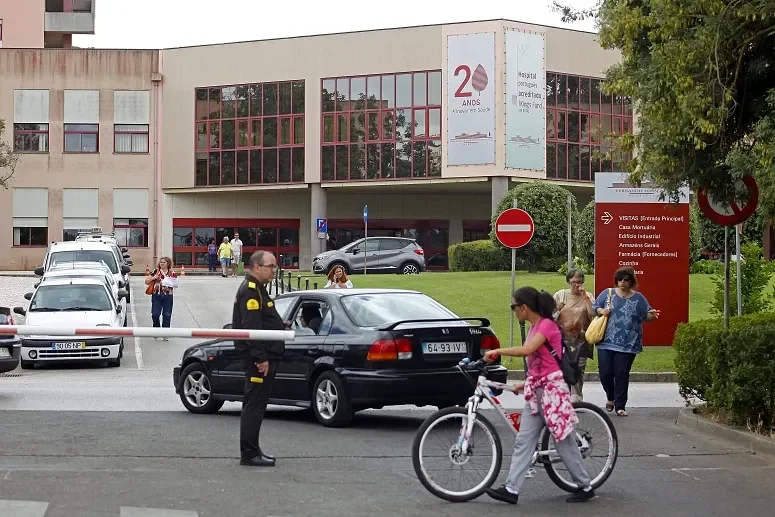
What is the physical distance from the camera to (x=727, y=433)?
12.0 m

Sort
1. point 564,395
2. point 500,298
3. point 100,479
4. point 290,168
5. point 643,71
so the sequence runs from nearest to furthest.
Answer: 1. point 564,395
2. point 100,479
3. point 643,71
4. point 500,298
5. point 290,168

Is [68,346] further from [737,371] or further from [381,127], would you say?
[381,127]

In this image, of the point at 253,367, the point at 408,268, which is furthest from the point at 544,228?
the point at 253,367

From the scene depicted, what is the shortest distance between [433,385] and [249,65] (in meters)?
49.2

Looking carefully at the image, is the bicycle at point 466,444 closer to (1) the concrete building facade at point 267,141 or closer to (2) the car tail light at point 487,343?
(2) the car tail light at point 487,343

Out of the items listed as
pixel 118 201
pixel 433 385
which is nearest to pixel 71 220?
pixel 118 201

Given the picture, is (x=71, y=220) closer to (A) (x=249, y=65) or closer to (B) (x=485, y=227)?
(A) (x=249, y=65)

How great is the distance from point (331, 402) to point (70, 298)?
12.3 m

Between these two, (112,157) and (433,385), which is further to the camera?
(112,157)

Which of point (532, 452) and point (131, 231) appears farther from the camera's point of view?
point (131, 231)

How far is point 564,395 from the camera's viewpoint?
28.0 feet

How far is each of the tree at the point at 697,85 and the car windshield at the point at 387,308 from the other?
248cm

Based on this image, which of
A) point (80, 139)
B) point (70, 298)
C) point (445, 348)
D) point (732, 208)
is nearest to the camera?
point (445, 348)

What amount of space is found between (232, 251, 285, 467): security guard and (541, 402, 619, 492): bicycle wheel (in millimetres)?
2394
